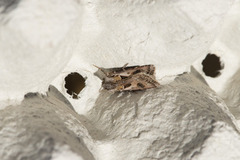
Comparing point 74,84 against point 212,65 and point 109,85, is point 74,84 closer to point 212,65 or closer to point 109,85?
Result: point 109,85

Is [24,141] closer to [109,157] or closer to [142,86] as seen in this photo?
[109,157]

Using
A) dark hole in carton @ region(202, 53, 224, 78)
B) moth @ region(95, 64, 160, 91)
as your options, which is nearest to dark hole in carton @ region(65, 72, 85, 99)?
moth @ region(95, 64, 160, 91)

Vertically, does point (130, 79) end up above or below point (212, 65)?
above

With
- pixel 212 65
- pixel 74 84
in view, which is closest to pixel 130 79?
pixel 74 84

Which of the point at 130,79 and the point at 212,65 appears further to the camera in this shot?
the point at 212,65

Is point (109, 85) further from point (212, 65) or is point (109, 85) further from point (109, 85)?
point (212, 65)

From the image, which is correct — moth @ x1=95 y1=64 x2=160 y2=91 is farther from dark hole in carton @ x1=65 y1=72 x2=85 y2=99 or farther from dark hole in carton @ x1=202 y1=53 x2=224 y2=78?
dark hole in carton @ x1=202 y1=53 x2=224 y2=78

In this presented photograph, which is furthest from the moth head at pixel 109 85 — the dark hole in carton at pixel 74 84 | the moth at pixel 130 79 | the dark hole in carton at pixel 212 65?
the dark hole in carton at pixel 212 65

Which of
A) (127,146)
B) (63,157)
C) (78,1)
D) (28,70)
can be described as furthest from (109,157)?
(78,1)

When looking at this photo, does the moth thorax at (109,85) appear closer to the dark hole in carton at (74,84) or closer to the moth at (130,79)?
the moth at (130,79)
